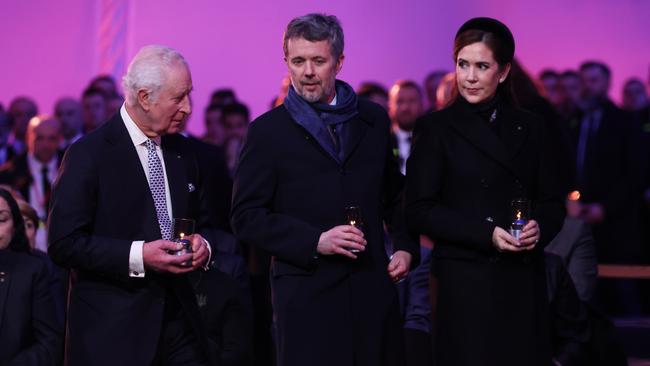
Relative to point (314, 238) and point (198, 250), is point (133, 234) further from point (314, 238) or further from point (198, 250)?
point (314, 238)

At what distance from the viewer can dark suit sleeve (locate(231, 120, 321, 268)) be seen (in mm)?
4414

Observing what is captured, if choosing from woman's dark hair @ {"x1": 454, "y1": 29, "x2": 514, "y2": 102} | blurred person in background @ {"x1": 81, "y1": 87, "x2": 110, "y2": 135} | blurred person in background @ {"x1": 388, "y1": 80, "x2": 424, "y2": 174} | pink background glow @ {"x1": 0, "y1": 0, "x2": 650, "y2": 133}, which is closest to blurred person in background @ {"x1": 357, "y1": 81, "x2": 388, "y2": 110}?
blurred person in background @ {"x1": 388, "y1": 80, "x2": 424, "y2": 174}

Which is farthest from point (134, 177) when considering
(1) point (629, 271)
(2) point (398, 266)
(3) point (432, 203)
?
(1) point (629, 271)

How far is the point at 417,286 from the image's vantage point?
5.96 meters

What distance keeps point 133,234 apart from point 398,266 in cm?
97

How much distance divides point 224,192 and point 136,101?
2.54 m

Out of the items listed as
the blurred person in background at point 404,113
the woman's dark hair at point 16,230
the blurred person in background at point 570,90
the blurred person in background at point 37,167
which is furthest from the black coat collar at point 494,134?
the blurred person in background at point 570,90

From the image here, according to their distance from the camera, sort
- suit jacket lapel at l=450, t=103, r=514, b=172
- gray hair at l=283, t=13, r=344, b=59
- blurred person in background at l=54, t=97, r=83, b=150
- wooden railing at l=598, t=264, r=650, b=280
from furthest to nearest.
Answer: blurred person in background at l=54, t=97, r=83, b=150 < wooden railing at l=598, t=264, r=650, b=280 < suit jacket lapel at l=450, t=103, r=514, b=172 < gray hair at l=283, t=13, r=344, b=59

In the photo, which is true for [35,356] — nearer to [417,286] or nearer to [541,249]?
[417,286]

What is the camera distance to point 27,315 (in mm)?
5527

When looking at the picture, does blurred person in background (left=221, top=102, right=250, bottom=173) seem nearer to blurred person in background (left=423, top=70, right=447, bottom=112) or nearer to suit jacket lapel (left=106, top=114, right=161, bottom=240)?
blurred person in background (left=423, top=70, right=447, bottom=112)

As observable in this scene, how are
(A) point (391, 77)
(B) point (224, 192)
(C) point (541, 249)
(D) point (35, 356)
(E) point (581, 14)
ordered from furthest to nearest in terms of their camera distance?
(E) point (581, 14) → (A) point (391, 77) → (B) point (224, 192) → (D) point (35, 356) → (C) point (541, 249)

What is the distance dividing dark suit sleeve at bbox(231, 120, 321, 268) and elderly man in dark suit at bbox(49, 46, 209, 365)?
0.65ft

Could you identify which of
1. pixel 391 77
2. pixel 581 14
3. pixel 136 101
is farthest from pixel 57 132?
pixel 581 14
